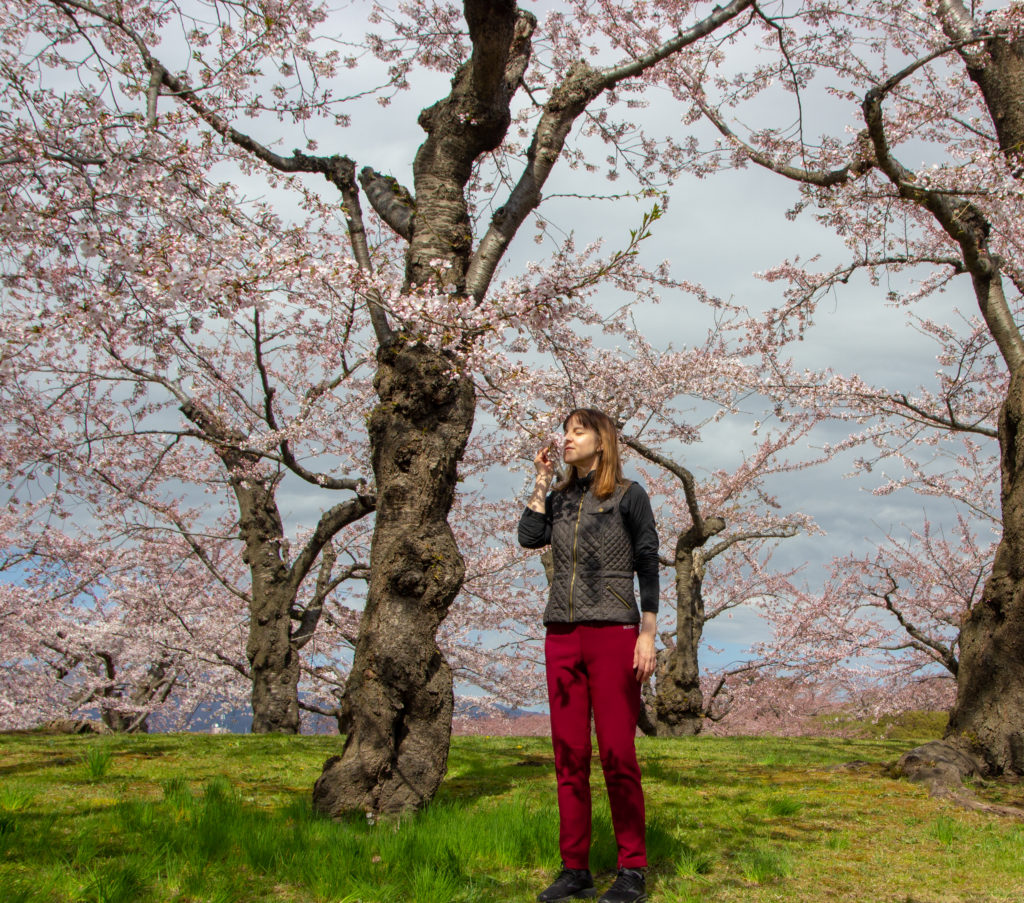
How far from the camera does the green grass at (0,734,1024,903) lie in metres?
2.96

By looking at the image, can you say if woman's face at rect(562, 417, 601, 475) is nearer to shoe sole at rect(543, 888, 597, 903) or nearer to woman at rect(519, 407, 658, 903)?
woman at rect(519, 407, 658, 903)

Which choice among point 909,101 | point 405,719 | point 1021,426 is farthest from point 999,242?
point 405,719

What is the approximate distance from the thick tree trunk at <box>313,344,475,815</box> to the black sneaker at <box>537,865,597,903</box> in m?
Result: 1.62

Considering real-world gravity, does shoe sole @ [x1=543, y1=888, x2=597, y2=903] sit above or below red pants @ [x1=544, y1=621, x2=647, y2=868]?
below

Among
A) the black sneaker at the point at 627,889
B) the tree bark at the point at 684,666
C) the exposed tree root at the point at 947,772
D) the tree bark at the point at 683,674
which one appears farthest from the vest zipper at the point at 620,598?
the tree bark at the point at 683,674

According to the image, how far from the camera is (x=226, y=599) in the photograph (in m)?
18.0

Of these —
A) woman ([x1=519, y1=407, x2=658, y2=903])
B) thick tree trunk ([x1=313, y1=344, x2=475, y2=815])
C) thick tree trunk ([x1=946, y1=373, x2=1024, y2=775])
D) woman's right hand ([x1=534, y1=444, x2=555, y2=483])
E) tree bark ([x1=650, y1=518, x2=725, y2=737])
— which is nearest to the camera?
woman ([x1=519, y1=407, x2=658, y2=903])

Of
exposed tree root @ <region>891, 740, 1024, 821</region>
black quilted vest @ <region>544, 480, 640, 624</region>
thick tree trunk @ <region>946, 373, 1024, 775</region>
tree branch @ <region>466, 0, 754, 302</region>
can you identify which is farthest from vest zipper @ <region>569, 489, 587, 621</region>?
thick tree trunk @ <region>946, 373, 1024, 775</region>

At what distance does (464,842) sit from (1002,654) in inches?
223

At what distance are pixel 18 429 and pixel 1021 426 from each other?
47.8 ft

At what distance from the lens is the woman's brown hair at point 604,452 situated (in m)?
3.43

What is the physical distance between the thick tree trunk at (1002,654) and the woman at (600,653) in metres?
5.07

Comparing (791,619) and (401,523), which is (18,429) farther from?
(791,619)

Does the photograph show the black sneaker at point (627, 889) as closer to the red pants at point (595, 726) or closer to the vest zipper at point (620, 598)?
the red pants at point (595, 726)
